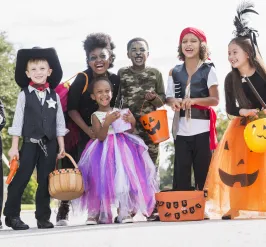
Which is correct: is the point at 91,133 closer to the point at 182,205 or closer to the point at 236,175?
the point at 182,205

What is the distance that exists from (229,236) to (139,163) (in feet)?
7.18

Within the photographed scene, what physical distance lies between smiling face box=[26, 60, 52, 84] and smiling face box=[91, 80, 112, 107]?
52 cm

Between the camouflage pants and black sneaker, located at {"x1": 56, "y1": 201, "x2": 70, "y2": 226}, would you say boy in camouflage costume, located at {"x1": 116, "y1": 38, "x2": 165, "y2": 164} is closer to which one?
the camouflage pants

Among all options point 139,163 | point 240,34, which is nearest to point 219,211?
point 139,163

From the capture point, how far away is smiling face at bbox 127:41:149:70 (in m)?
6.95

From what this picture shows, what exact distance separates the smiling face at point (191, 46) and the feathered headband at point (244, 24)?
1.36 feet

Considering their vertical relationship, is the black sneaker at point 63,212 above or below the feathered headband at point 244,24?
below

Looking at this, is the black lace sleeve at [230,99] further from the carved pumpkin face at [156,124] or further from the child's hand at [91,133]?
the child's hand at [91,133]

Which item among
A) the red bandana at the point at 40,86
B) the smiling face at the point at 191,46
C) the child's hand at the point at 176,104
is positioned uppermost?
the smiling face at the point at 191,46

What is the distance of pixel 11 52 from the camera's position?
35969 millimetres

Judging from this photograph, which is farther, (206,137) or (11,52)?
(11,52)

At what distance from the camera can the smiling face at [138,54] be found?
6953 millimetres

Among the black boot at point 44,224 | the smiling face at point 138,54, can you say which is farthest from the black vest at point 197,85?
the black boot at point 44,224

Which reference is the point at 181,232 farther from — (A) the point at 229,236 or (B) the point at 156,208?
(B) the point at 156,208
